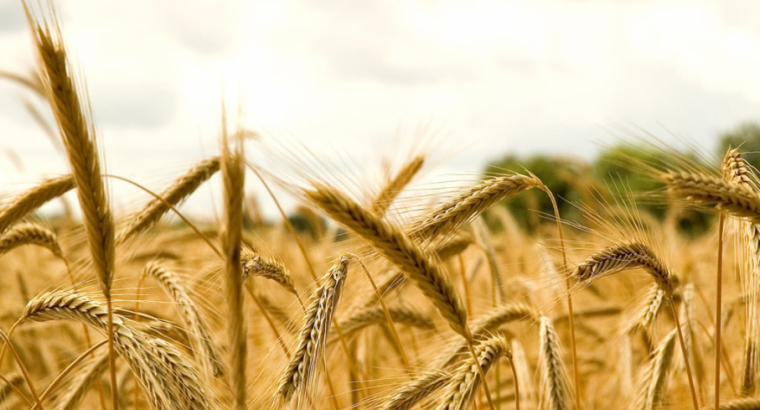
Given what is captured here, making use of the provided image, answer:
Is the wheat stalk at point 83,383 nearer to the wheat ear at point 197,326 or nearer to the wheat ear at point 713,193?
the wheat ear at point 197,326

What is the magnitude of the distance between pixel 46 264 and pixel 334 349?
4965 mm

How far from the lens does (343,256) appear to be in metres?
1.78

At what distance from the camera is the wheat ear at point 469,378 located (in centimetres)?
161

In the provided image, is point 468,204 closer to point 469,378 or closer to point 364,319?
point 469,378

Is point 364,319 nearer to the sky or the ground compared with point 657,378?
nearer to the sky

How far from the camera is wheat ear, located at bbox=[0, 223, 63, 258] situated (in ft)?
7.19

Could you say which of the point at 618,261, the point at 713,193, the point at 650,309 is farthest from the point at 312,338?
the point at 650,309

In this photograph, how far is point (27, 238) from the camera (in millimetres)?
2342

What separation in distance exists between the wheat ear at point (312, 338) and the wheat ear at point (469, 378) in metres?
0.33

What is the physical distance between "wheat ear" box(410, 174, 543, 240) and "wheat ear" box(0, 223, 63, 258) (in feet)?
4.35

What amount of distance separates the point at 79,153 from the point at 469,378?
1.03 metres

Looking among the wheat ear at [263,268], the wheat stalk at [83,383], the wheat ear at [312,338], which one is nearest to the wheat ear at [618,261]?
the wheat ear at [312,338]

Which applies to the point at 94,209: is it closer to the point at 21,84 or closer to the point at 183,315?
the point at 183,315

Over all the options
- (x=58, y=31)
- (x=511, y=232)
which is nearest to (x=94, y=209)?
(x=58, y=31)
